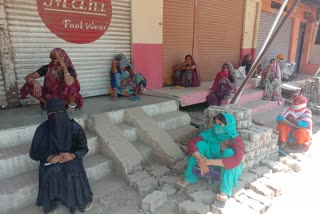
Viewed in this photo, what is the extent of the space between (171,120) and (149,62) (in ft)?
6.70

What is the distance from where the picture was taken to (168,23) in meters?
6.55

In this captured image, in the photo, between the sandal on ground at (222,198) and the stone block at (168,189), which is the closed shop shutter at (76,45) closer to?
the stone block at (168,189)

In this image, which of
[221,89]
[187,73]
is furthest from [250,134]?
[187,73]

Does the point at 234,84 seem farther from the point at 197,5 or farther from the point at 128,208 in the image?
the point at 128,208

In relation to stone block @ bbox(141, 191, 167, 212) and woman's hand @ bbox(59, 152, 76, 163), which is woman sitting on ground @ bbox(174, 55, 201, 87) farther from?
woman's hand @ bbox(59, 152, 76, 163)

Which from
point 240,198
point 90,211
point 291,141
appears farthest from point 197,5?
point 90,211

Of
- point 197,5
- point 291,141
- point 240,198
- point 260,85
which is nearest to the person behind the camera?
point 240,198

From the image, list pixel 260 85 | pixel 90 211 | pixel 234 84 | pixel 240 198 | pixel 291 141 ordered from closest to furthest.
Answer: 1. pixel 90 211
2. pixel 240 198
3. pixel 291 141
4. pixel 234 84
5. pixel 260 85

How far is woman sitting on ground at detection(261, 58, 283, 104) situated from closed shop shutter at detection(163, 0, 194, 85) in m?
2.37

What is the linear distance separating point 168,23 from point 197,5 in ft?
4.16

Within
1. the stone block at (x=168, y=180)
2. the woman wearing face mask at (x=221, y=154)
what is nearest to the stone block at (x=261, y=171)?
the woman wearing face mask at (x=221, y=154)

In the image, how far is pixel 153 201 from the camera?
284cm

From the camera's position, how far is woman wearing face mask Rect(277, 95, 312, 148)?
14.9 ft

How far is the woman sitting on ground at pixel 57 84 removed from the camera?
3.85m
